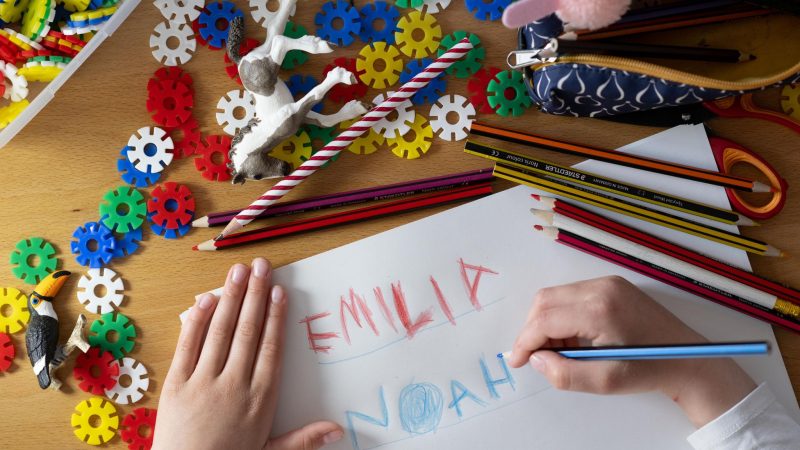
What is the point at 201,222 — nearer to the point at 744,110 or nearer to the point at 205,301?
the point at 205,301

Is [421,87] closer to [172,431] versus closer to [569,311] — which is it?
[569,311]

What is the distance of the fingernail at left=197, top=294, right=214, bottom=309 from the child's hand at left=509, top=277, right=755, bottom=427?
0.35 m

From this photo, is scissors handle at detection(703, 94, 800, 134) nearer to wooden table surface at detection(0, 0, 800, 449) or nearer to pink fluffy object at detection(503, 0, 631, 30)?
wooden table surface at detection(0, 0, 800, 449)

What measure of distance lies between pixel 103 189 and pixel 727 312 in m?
0.74

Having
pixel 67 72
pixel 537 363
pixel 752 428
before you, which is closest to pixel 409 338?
pixel 537 363

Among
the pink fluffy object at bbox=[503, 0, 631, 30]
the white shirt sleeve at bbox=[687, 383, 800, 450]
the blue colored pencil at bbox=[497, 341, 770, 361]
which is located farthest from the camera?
the white shirt sleeve at bbox=[687, 383, 800, 450]

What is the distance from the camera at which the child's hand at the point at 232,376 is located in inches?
26.7

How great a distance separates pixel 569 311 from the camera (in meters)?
0.66

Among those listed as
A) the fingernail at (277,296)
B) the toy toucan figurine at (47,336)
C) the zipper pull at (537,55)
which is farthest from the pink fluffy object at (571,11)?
the toy toucan figurine at (47,336)

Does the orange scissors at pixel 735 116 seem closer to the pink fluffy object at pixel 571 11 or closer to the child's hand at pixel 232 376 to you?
the pink fluffy object at pixel 571 11

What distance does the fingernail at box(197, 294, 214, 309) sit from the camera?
2.31 ft

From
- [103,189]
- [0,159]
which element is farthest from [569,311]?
[0,159]

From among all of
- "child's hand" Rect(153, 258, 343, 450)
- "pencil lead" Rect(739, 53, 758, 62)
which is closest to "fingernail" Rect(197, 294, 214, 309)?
"child's hand" Rect(153, 258, 343, 450)

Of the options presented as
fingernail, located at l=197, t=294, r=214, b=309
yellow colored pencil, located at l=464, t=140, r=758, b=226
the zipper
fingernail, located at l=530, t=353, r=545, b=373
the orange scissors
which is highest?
the zipper
